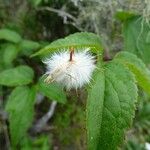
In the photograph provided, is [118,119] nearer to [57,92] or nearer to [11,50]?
[57,92]

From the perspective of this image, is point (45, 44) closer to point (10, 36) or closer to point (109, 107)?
point (10, 36)

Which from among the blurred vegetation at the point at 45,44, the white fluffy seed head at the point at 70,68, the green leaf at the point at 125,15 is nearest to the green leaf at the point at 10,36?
the blurred vegetation at the point at 45,44

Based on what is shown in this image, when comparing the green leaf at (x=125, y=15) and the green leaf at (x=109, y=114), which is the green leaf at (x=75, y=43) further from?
the green leaf at (x=125, y=15)

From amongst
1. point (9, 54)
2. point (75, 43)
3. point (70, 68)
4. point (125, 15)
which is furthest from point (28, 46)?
point (70, 68)

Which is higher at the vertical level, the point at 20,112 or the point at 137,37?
the point at 137,37

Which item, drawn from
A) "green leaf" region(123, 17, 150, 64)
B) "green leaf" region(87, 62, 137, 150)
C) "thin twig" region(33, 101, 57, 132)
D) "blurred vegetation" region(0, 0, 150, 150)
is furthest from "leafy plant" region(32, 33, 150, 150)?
"thin twig" region(33, 101, 57, 132)

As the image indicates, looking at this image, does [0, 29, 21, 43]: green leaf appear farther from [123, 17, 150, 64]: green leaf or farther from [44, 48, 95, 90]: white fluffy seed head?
[44, 48, 95, 90]: white fluffy seed head
